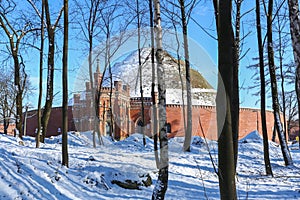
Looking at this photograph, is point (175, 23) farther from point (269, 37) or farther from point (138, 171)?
point (138, 171)

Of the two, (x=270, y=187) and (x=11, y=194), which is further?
(x=270, y=187)

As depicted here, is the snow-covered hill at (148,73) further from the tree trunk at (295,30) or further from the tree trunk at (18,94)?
the tree trunk at (295,30)

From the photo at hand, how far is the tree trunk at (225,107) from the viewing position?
2.83 m

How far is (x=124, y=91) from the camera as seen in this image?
23.5 meters

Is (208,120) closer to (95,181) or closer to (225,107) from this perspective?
(95,181)

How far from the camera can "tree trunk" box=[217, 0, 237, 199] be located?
112 inches

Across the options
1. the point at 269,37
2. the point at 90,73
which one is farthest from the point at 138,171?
the point at 90,73

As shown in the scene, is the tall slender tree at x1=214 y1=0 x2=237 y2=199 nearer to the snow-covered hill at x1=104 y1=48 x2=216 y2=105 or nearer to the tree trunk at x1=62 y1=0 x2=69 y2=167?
the tree trunk at x1=62 y1=0 x2=69 y2=167

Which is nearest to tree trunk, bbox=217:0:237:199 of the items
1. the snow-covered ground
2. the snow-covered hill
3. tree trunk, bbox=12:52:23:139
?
the snow-covered ground

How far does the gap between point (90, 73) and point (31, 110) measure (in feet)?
77.7

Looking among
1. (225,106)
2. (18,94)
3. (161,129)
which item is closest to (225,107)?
(225,106)

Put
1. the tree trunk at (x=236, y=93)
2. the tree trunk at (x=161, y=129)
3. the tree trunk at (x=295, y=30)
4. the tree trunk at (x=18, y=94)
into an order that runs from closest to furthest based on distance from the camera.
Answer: the tree trunk at (x=295, y=30) < the tree trunk at (x=161, y=129) < the tree trunk at (x=236, y=93) < the tree trunk at (x=18, y=94)

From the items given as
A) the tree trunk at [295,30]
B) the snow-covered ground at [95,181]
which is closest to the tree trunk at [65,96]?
the snow-covered ground at [95,181]

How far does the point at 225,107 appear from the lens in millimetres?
3000
